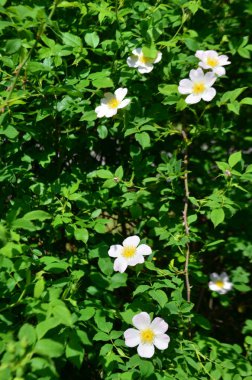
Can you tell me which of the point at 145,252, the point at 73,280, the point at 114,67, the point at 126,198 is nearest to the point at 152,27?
the point at 114,67

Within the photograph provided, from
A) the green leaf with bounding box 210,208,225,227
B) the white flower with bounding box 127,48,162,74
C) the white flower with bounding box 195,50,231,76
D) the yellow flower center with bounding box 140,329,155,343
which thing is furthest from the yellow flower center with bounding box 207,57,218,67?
the yellow flower center with bounding box 140,329,155,343

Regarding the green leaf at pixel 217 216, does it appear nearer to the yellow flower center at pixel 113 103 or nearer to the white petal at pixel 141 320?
the white petal at pixel 141 320

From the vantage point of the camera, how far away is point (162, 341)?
1.38 metres

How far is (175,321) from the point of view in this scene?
1.72 m

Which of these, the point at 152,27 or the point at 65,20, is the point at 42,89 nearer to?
the point at 65,20

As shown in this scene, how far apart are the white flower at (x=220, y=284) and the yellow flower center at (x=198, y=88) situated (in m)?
0.94

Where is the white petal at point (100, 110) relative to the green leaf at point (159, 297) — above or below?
above

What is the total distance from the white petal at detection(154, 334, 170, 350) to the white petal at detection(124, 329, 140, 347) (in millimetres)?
61

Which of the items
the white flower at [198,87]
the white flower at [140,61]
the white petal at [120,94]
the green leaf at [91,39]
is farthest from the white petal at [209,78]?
the green leaf at [91,39]

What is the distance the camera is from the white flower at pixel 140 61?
5.31ft

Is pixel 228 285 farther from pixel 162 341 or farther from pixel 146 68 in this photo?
pixel 146 68

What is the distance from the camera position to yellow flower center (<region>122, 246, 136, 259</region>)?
1508 millimetres

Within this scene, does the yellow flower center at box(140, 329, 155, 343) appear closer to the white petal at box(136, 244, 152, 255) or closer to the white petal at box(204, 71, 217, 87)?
the white petal at box(136, 244, 152, 255)

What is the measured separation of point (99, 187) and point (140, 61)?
1.67ft
